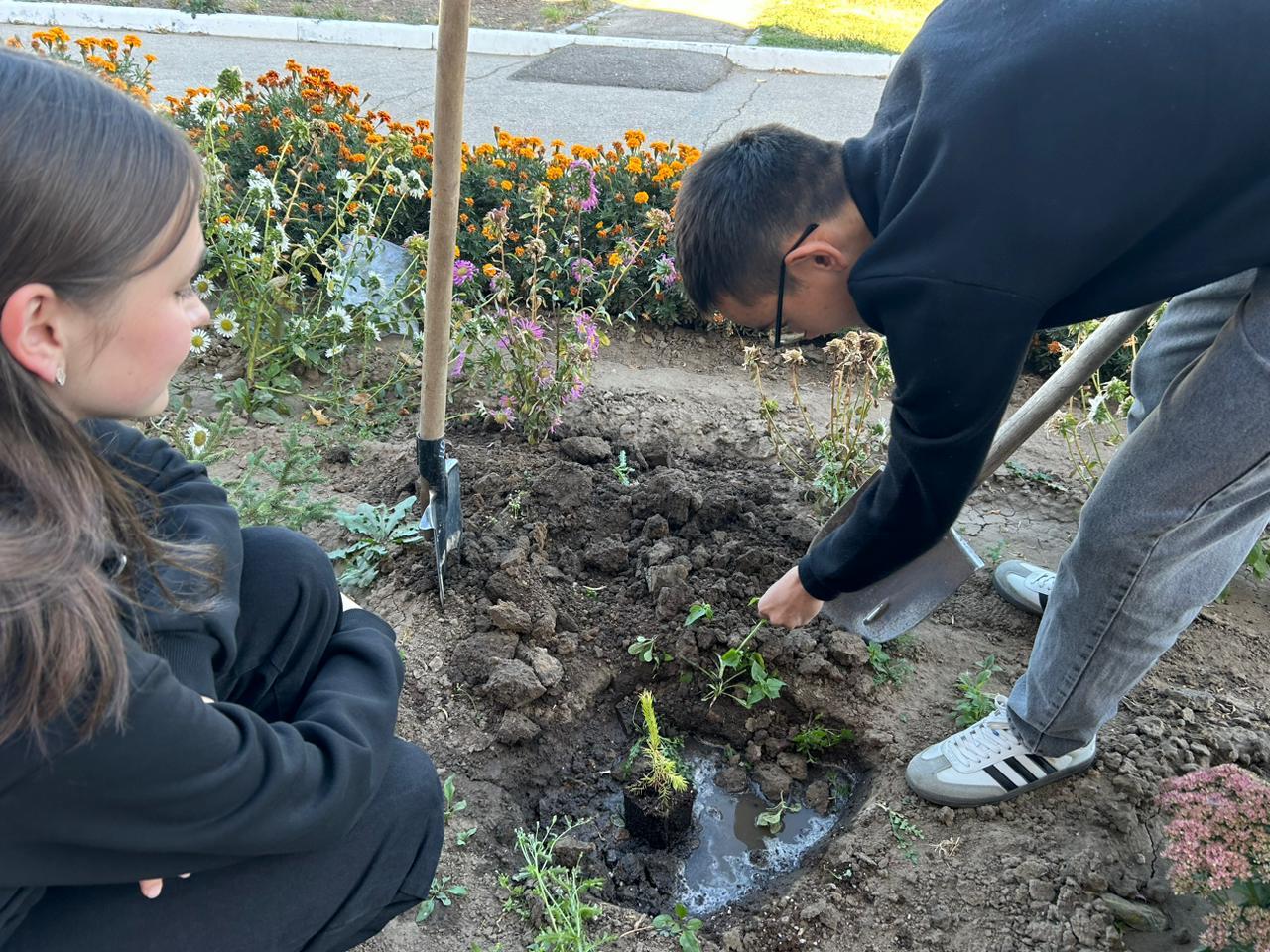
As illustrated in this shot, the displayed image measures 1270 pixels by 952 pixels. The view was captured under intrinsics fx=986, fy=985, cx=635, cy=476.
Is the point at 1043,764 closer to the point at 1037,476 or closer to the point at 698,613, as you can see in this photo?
the point at 698,613

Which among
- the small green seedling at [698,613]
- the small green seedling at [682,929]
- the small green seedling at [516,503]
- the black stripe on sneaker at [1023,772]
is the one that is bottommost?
the small green seedling at [682,929]

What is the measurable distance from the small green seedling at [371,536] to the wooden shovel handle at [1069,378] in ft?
4.71

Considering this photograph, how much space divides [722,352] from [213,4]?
25.5ft

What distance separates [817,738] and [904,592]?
0.41m

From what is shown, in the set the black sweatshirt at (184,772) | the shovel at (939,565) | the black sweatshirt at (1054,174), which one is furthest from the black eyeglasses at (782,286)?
the black sweatshirt at (184,772)

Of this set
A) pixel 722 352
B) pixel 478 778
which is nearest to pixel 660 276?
pixel 722 352

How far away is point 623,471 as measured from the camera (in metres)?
2.90

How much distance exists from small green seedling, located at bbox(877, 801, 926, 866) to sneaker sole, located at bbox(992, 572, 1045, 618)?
2.53 feet

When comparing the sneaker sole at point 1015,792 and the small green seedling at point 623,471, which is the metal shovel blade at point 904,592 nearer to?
the sneaker sole at point 1015,792

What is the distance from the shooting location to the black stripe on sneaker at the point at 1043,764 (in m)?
2.05

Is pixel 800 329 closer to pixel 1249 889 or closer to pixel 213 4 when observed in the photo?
pixel 1249 889

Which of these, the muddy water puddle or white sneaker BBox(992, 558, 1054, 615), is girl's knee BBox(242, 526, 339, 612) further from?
white sneaker BBox(992, 558, 1054, 615)

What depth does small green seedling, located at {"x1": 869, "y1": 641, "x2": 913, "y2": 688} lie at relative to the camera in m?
2.38

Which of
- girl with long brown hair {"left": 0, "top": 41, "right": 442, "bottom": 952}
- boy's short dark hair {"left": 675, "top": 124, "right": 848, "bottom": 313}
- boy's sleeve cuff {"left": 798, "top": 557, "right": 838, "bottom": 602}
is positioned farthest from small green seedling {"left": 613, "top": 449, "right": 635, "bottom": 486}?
girl with long brown hair {"left": 0, "top": 41, "right": 442, "bottom": 952}
